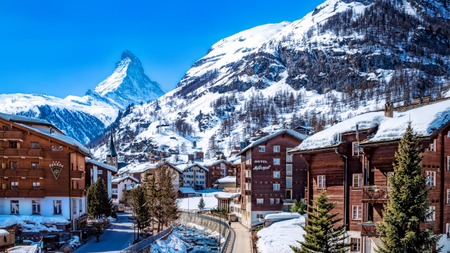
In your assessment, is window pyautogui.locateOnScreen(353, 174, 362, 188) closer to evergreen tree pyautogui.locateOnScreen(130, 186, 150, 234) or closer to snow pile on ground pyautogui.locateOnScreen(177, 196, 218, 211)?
evergreen tree pyautogui.locateOnScreen(130, 186, 150, 234)

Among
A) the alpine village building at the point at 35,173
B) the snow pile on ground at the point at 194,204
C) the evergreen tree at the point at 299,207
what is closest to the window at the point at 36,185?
the alpine village building at the point at 35,173

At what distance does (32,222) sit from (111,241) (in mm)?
9120

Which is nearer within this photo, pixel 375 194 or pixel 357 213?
pixel 375 194

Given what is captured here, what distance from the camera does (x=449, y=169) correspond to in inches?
1117

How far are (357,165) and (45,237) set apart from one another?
3292 centimetres

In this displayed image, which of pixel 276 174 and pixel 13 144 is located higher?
pixel 13 144

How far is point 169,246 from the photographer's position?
155 ft

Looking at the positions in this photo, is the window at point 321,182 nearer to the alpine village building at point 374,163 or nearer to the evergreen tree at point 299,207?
the alpine village building at point 374,163

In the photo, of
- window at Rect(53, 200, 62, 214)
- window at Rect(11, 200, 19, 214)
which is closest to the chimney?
window at Rect(53, 200, 62, 214)

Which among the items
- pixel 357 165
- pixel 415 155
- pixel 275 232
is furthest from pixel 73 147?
pixel 415 155

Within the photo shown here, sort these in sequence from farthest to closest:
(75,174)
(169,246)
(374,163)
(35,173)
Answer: (169,246)
(75,174)
(35,173)
(374,163)

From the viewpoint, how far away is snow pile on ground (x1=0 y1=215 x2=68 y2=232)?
1607 inches

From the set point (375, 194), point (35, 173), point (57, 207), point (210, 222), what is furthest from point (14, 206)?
point (375, 194)

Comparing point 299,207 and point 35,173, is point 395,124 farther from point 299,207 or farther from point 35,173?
point 35,173
